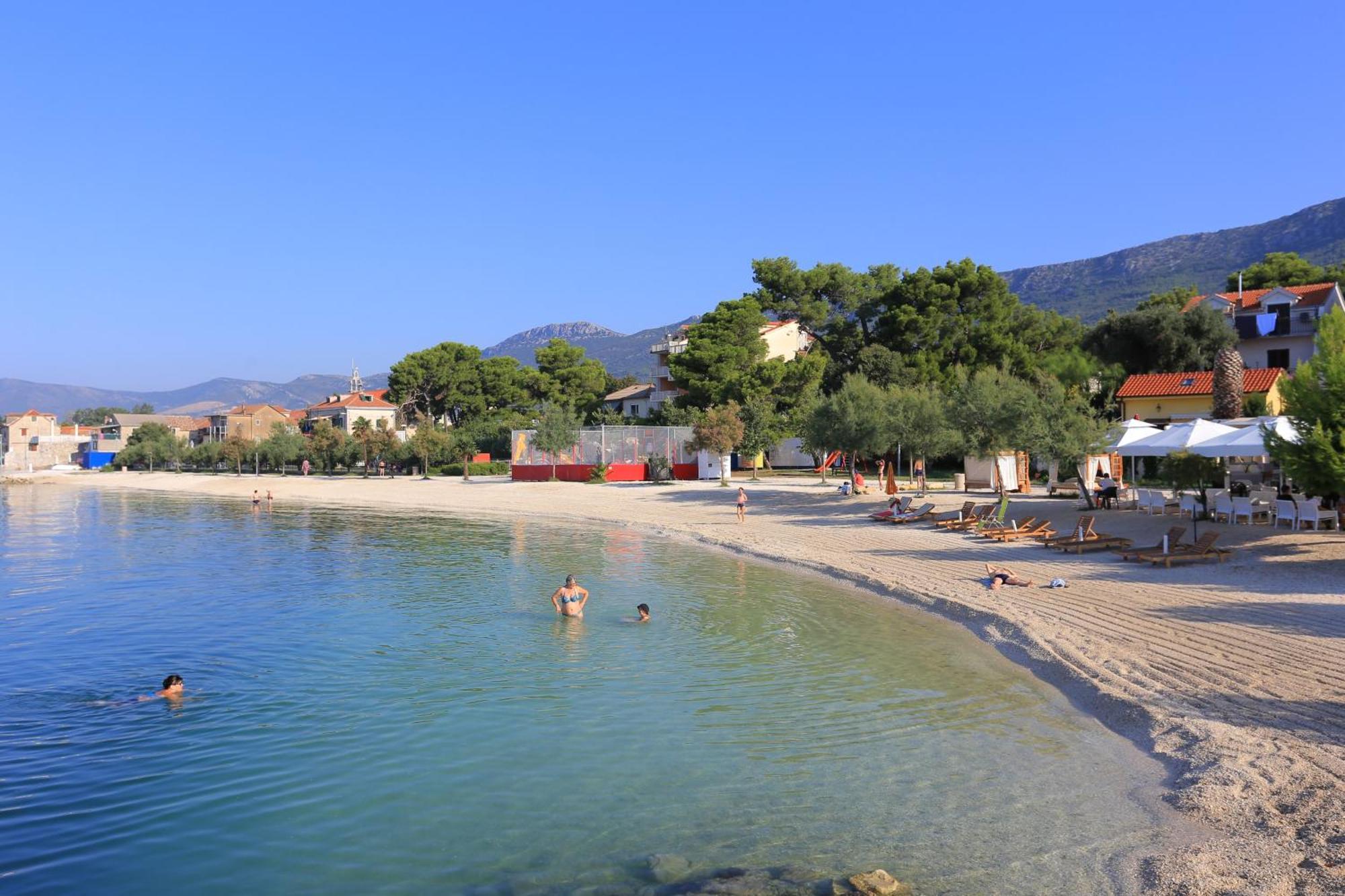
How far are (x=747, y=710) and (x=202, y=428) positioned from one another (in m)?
136

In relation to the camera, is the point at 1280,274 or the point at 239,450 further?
the point at 239,450

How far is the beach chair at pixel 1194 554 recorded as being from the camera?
18609 mm

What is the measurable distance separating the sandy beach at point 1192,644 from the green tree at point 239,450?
6754 cm

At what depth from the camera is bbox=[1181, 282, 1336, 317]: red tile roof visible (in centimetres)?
5278

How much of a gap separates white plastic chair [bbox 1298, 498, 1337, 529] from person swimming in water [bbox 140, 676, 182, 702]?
21.7 metres

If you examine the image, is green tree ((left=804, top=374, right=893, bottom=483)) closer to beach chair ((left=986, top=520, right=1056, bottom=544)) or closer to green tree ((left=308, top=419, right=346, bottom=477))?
beach chair ((left=986, top=520, right=1056, bottom=544))

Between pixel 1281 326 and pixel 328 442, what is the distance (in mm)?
65486

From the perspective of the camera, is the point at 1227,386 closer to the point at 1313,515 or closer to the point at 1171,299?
the point at 1313,515

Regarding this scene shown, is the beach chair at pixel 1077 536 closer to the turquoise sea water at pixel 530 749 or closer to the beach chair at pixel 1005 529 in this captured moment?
the beach chair at pixel 1005 529

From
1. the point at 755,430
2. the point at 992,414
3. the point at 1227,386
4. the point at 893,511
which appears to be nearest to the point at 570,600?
the point at 893,511

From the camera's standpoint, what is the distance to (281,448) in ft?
271

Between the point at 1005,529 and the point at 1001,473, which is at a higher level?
the point at 1001,473

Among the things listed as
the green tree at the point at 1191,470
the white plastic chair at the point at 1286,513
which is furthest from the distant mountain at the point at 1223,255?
the white plastic chair at the point at 1286,513

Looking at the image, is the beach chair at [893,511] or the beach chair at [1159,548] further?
the beach chair at [893,511]
